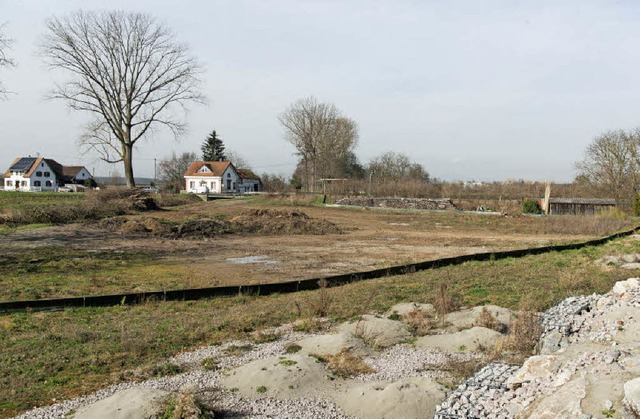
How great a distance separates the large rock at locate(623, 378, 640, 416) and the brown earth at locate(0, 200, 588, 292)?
10.6 meters

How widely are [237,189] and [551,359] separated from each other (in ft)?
248

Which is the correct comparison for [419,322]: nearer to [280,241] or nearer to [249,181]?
[280,241]

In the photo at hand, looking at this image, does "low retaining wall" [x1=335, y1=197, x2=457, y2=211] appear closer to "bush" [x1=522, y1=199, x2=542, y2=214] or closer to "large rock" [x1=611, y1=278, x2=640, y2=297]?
"bush" [x1=522, y1=199, x2=542, y2=214]

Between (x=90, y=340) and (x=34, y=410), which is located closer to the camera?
(x=34, y=410)

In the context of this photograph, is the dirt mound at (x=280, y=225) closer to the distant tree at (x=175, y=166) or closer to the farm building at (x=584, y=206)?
the farm building at (x=584, y=206)

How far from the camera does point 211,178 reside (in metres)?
75.4

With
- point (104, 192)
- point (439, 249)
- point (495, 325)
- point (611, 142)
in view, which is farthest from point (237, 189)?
point (495, 325)

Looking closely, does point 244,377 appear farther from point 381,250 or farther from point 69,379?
point 381,250

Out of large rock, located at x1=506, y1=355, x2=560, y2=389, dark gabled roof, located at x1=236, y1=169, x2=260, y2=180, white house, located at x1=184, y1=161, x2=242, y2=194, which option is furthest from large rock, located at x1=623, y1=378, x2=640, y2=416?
dark gabled roof, located at x1=236, y1=169, x2=260, y2=180

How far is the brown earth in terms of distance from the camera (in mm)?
16609

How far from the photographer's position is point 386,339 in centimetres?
786

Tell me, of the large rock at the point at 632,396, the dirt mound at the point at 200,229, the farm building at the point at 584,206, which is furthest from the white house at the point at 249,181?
the large rock at the point at 632,396

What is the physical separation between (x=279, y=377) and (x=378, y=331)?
2420mm

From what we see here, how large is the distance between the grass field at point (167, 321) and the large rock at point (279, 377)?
1217 millimetres
